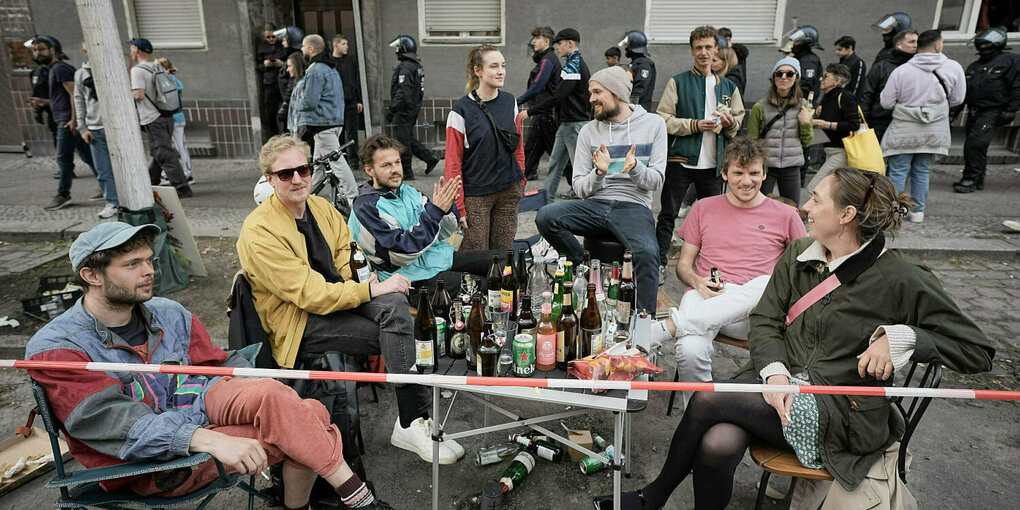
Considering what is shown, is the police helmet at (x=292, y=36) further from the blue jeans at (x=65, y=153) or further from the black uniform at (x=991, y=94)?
the black uniform at (x=991, y=94)

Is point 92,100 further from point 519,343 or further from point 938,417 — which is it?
point 938,417

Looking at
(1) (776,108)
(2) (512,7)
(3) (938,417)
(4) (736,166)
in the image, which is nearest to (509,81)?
(2) (512,7)

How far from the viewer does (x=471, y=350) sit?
2820mm

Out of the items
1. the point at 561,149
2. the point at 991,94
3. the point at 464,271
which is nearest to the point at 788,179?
the point at 561,149

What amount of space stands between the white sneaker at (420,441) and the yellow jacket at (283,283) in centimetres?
72

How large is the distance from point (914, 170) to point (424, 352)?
6849 millimetres

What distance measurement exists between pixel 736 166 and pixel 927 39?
190 inches

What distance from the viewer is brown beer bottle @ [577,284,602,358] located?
114 inches

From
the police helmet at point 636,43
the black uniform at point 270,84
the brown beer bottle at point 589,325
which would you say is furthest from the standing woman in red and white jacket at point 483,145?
the black uniform at point 270,84

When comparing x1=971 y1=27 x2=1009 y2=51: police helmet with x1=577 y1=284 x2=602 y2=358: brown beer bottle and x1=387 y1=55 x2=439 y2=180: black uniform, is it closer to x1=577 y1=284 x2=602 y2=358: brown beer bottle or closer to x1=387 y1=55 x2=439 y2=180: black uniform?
x1=387 y1=55 x2=439 y2=180: black uniform

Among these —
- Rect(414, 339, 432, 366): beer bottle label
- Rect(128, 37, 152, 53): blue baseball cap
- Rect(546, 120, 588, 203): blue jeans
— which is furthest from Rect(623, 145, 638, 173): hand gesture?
Rect(128, 37, 152, 53): blue baseball cap

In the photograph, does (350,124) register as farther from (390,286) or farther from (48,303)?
(390,286)

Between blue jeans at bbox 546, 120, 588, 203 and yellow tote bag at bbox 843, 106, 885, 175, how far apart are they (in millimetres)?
2787

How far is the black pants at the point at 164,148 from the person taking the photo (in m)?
7.86
